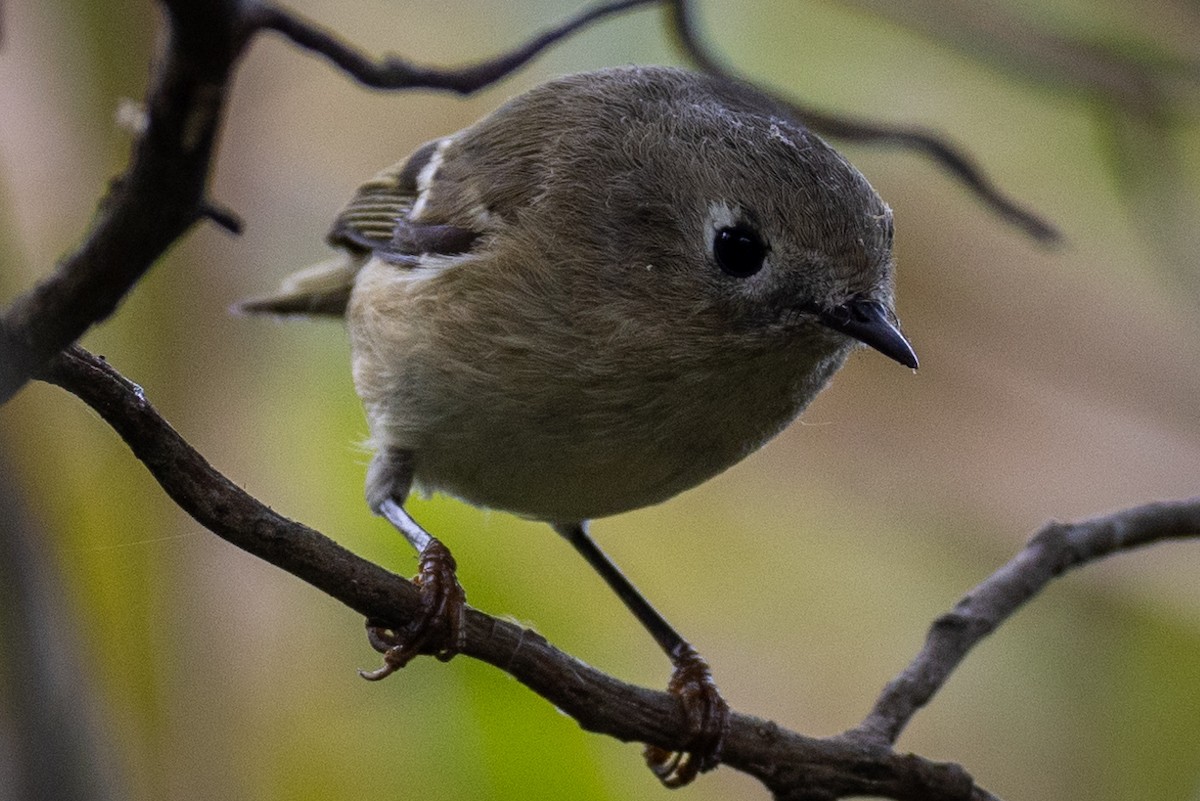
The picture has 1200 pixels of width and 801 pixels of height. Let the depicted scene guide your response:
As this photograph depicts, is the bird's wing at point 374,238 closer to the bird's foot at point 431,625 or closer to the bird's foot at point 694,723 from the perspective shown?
the bird's foot at point 431,625

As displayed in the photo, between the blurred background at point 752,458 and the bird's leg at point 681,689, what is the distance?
0.14m

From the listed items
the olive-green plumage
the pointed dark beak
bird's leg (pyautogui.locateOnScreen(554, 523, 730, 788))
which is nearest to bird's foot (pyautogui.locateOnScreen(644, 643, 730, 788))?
bird's leg (pyautogui.locateOnScreen(554, 523, 730, 788))

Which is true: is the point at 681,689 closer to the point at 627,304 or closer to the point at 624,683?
the point at 624,683

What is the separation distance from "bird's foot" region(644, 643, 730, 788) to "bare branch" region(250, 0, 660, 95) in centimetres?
98

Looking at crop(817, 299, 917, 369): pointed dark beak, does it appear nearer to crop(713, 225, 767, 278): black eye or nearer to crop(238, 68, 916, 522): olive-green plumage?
crop(238, 68, 916, 522): olive-green plumage

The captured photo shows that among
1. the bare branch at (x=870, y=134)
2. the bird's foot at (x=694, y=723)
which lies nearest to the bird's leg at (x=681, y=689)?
the bird's foot at (x=694, y=723)

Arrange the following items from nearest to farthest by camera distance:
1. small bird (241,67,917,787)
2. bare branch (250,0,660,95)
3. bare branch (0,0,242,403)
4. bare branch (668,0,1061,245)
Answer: bare branch (0,0,242,403)
bare branch (250,0,660,95)
small bird (241,67,917,787)
bare branch (668,0,1061,245)

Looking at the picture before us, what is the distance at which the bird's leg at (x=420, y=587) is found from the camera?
5.92 ft

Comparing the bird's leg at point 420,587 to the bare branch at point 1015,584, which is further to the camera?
the bare branch at point 1015,584

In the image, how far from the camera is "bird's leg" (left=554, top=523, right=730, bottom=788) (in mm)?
2031

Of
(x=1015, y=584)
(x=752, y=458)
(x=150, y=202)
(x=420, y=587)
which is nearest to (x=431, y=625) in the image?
(x=420, y=587)

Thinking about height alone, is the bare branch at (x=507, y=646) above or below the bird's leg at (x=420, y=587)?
above

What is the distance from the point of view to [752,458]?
3.28 meters

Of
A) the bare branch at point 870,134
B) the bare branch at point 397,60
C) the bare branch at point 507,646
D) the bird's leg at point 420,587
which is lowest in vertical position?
the bird's leg at point 420,587
